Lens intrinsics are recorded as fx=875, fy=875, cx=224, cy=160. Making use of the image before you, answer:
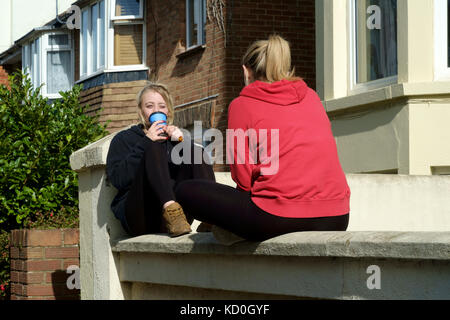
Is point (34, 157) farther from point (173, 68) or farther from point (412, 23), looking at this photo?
point (173, 68)

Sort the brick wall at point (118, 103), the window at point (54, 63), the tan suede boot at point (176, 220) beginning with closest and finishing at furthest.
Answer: the tan suede boot at point (176, 220) < the brick wall at point (118, 103) < the window at point (54, 63)

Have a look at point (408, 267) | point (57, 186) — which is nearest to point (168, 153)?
point (408, 267)

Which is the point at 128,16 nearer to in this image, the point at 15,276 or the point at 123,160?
the point at 15,276

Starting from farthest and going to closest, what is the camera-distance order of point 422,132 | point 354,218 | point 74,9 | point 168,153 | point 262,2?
point 74,9 → point 262,2 → point 422,132 → point 354,218 → point 168,153

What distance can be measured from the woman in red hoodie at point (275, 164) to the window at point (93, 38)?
1557 cm

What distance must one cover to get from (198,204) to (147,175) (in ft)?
2.67

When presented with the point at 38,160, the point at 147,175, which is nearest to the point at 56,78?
the point at 38,160

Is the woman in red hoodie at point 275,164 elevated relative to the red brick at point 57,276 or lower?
elevated

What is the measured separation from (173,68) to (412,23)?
27.5 feet

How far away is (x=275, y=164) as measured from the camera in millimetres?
4352

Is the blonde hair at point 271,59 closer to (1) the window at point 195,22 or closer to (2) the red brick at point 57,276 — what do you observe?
(2) the red brick at point 57,276

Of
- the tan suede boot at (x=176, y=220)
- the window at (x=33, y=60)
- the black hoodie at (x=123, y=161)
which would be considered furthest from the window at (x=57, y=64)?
the tan suede boot at (x=176, y=220)

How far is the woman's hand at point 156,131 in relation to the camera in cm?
552

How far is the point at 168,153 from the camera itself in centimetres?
573
